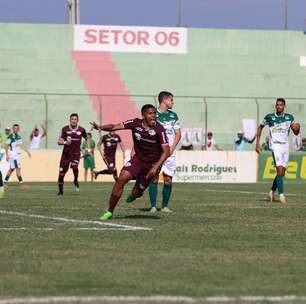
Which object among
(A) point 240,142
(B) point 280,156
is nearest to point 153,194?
(B) point 280,156

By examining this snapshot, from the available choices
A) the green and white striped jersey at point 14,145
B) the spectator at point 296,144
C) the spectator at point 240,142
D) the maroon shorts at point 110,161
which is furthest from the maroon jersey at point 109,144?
the spectator at point 296,144

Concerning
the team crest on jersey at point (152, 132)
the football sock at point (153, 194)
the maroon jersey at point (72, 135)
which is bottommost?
the football sock at point (153, 194)

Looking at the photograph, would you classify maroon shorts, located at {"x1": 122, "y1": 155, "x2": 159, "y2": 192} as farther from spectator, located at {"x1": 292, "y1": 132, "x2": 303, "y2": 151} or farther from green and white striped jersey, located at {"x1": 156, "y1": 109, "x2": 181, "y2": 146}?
spectator, located at {"x1": 292, "y1": 132, "x2": 303, "y2": 151}

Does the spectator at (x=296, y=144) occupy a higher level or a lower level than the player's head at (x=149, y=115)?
lower

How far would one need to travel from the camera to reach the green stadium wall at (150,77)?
46.9m

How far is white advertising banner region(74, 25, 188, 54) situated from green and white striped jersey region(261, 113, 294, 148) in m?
28.4

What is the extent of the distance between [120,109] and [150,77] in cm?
484

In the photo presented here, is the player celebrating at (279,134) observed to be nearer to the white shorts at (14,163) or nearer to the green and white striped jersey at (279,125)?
the green and white striped jersey at (279,125)

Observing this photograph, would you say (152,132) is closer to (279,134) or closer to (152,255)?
(152,255)

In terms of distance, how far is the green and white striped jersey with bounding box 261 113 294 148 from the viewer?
894 inches

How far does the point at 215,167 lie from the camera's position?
42688mm

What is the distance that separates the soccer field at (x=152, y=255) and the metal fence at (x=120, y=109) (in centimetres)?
2810

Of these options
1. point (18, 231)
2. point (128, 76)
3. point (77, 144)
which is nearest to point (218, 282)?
point (18, 231)

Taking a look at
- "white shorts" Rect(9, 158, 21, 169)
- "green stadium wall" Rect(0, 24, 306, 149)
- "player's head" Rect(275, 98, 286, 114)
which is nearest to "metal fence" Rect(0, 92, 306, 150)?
"green stadium wall" Rect(0, 24, 306, 149)
